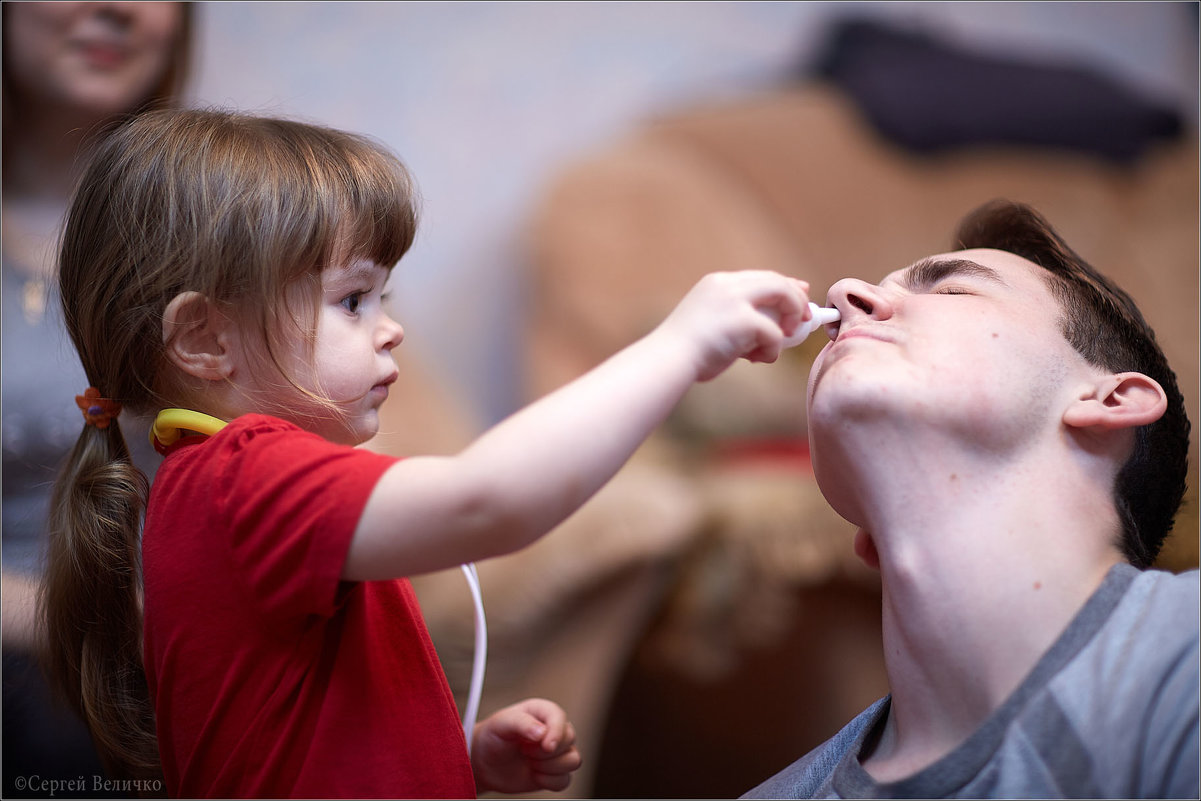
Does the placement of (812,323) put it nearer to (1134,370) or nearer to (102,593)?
(1134,370)

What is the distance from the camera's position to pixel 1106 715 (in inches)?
25.8

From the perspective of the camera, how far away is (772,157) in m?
2.18

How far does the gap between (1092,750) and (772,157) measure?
1.75 m

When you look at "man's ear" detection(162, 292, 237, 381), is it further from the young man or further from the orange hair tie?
the young man

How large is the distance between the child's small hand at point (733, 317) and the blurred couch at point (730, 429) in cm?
91

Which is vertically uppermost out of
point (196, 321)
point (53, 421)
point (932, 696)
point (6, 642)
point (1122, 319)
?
point (1122, 319)

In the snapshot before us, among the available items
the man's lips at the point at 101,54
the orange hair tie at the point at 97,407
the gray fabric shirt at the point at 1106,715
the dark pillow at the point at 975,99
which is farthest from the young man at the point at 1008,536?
the dark pillow at the point at 975,99

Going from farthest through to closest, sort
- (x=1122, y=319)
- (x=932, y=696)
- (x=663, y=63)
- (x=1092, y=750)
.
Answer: (x=663, y=63)
(x=1122, y=319)
(x=932, y=696)
(x=1092, y=750)

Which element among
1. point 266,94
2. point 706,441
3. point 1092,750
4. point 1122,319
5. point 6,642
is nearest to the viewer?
point 1092,750

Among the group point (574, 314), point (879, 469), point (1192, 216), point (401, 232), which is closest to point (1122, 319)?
point (879, 469)

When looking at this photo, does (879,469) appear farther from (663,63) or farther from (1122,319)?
(663,63)

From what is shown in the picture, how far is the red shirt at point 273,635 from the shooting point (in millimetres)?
629

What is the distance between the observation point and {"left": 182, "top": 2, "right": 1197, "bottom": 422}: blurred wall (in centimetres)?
194

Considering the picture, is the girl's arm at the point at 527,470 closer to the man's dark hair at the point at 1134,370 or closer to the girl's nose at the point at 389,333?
the girl's nose at the point at 389,333
